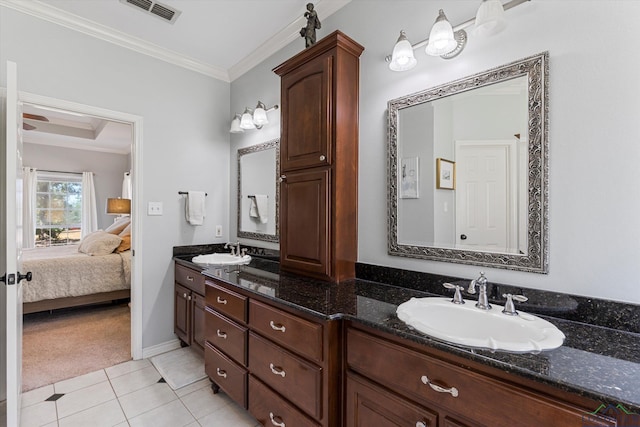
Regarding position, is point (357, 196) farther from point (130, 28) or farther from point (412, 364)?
point (130, 28)

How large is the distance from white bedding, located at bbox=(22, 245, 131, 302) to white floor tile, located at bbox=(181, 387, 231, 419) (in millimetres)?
2382

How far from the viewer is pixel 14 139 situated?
1516 mm

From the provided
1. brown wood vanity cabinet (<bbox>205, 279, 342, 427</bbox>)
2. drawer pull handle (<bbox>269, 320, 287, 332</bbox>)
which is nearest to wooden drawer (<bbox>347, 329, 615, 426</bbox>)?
brown wood vanity cabinet (<bbox>205, 279, 342, 427</bbox>)

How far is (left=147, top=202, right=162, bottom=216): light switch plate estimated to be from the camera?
8.59 feet

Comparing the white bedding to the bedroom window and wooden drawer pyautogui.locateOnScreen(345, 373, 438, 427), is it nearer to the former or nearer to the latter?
the bedroom window

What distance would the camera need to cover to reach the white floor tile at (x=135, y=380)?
2135mm

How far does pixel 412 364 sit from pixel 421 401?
0.12 metres

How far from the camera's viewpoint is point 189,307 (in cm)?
249

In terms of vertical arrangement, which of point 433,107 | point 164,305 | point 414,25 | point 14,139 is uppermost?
point 414,25

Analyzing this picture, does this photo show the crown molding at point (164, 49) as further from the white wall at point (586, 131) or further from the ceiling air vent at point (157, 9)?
the white wall at point (586, 131)

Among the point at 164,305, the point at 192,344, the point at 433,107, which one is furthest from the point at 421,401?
the point at 164,305

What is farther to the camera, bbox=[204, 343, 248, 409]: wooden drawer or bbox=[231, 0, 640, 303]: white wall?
bbox=[204, 343, 248, 409]: wooden drawer

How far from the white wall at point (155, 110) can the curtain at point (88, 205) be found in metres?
4.30

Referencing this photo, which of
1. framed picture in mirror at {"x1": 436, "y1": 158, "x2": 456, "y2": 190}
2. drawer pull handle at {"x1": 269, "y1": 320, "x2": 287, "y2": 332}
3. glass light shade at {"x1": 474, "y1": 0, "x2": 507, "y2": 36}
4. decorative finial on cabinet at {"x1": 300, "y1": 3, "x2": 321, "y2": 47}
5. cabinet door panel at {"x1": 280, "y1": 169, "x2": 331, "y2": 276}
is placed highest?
decorative finial on cabinet at {"x1": 300, "y1": 3, "x2": 321, "y2": 47}
